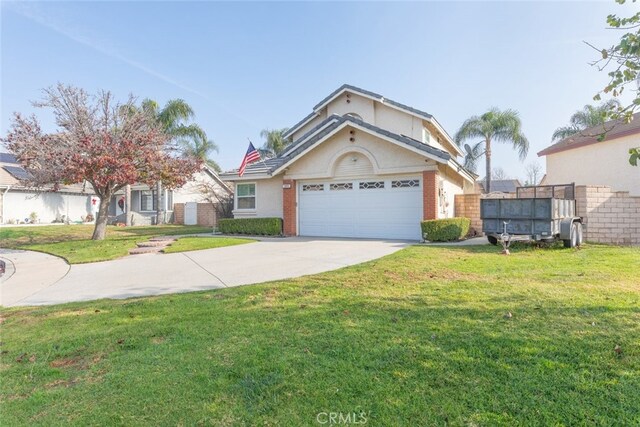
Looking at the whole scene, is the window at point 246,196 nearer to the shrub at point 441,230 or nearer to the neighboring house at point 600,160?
the shrub at point 441,230

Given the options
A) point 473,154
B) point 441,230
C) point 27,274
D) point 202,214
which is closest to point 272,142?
point 202,214

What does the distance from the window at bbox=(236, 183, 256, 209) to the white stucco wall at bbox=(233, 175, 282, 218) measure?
394 mm

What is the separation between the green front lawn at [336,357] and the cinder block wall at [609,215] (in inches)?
332

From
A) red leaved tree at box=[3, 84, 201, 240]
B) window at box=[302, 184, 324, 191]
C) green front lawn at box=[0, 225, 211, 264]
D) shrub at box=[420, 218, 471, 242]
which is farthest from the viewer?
window at box=[302, 184, 324, 191]

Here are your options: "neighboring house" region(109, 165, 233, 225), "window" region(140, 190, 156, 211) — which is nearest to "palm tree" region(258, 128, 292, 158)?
"neighboring house" region(109, 165, 233, 225)

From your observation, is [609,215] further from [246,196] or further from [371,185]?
[246,196]

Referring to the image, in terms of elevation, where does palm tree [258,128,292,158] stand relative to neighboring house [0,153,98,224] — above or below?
above

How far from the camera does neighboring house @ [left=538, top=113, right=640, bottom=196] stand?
17781mm

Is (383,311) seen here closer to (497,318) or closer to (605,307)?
(497,318)

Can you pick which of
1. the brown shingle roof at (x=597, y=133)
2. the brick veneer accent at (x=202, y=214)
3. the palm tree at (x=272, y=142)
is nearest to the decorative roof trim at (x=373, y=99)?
the brown shingle roof at (x=597, y=133)

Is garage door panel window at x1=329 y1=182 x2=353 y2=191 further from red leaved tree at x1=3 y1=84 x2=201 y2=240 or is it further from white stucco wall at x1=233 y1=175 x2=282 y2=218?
red leaved tree at x1=3 y1=84 x2=201 y2=240

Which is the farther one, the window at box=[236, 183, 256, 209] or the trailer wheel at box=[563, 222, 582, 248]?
the window at box=[236, 183, 256, 209]

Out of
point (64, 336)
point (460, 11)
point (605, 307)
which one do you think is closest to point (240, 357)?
point (64, 336)

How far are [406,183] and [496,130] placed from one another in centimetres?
1796
